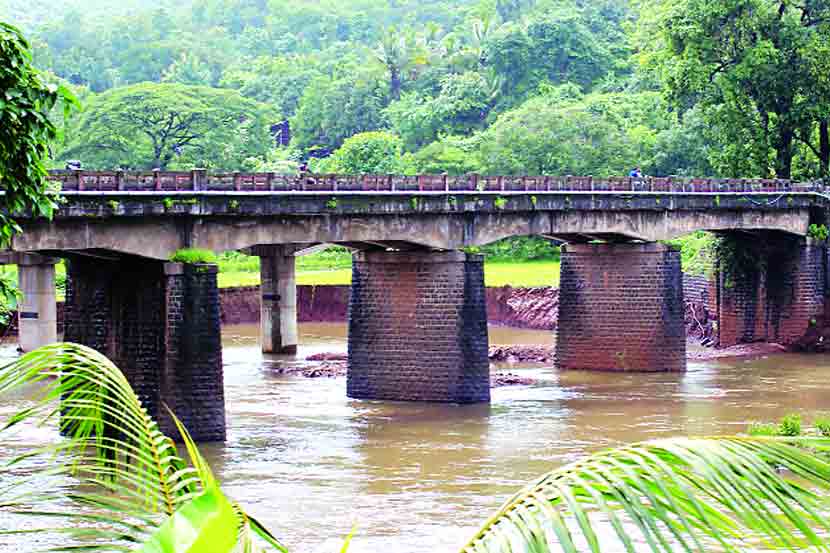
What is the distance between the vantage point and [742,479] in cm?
525

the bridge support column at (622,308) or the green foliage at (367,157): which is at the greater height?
the green foliage at (367,157)

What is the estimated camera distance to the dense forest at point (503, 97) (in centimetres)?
6475

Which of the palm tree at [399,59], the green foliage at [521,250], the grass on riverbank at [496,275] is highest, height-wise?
the palm tree at [399,59]

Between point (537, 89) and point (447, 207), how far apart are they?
62188 mm

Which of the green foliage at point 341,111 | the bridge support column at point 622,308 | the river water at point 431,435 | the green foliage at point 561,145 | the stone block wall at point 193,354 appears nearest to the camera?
the river water at point 431,435

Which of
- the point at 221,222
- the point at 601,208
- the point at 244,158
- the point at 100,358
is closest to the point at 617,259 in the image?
the point at 601,208

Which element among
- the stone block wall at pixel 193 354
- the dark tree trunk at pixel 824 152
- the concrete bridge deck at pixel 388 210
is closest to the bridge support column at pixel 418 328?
the concrete bridge deck at pixel 388 210

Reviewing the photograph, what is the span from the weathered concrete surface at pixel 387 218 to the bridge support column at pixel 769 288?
1390 mm

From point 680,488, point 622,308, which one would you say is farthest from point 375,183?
point 680,488

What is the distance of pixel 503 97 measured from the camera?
108812mm

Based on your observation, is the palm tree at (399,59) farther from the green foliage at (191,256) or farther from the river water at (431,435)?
the green foliage at (191,256)

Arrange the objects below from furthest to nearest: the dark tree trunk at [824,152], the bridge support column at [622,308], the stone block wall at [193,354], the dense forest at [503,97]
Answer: the dark tree trunk at [824,152] < the dense forest at [503,97] < the bridge support column at [622,308] < the stone block wall at [193,354]

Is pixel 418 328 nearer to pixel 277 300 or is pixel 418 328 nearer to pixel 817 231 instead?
pixel 277 300

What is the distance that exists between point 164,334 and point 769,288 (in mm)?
33611
